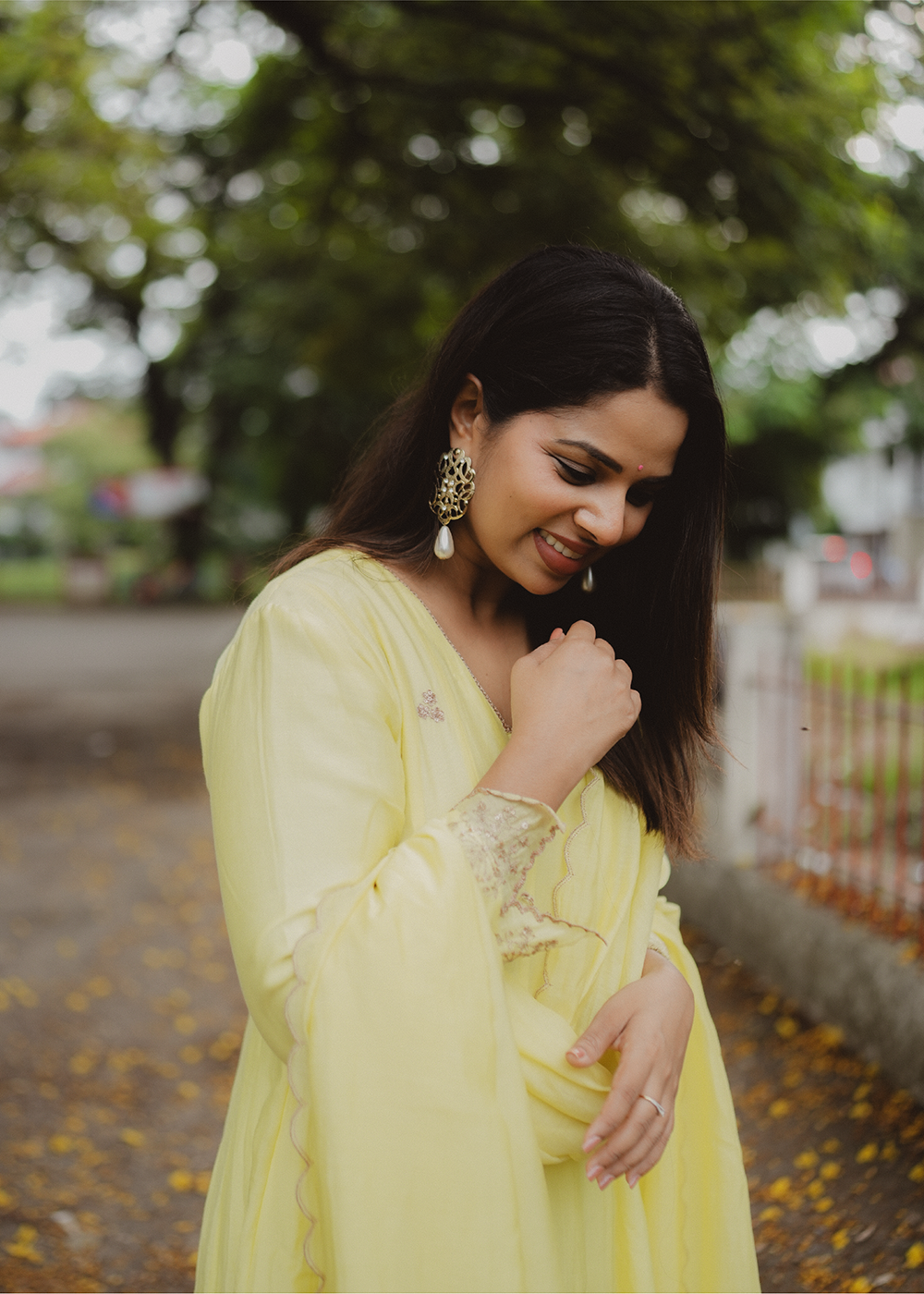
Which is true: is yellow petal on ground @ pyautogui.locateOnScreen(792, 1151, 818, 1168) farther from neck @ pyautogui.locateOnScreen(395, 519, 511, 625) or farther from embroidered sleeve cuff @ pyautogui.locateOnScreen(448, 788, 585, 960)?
embroidered sleeve cuff @ pyautogui.locateOnScreen(448, 788, 585, 960)

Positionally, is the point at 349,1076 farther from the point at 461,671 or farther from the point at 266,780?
the point at 461,671

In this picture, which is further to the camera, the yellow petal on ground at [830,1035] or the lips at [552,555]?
the yellow petal on ground at [830,1035]

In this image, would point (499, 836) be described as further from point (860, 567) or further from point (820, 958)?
point (860, 567)

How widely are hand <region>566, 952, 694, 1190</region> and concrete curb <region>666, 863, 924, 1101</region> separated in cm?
266

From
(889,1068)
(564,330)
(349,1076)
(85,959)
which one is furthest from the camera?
(85,959)

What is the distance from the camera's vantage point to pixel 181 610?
27.3 metres

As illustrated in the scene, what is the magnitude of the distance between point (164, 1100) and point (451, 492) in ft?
10.9

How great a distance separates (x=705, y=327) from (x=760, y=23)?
3.18 metres

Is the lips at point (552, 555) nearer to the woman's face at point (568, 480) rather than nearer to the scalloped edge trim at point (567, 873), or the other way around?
the woman's face at point (568, 480)

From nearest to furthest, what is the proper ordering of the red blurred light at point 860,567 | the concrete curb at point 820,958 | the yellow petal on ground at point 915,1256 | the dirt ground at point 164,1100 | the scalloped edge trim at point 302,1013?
the scalloped edge trim at point 302,1013 < the yellow petal on ground at point 915,1256 < the dirt ground at point 164,1100 < the concrete curb at point 820,958 < the red blurred light at point 860,567

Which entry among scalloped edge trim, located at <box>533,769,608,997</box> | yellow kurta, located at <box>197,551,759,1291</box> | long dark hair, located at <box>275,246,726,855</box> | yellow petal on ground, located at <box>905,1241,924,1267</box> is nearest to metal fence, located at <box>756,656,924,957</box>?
yellow petal on ground, located at <box>905,1241,924,1267</box>

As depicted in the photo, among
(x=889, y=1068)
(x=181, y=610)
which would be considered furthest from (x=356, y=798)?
(x=181, y=610)

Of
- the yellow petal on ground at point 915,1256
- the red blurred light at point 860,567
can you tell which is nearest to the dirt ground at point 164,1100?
the yellow petal on ground at point 915,1256

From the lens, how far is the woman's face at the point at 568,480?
138 cm
